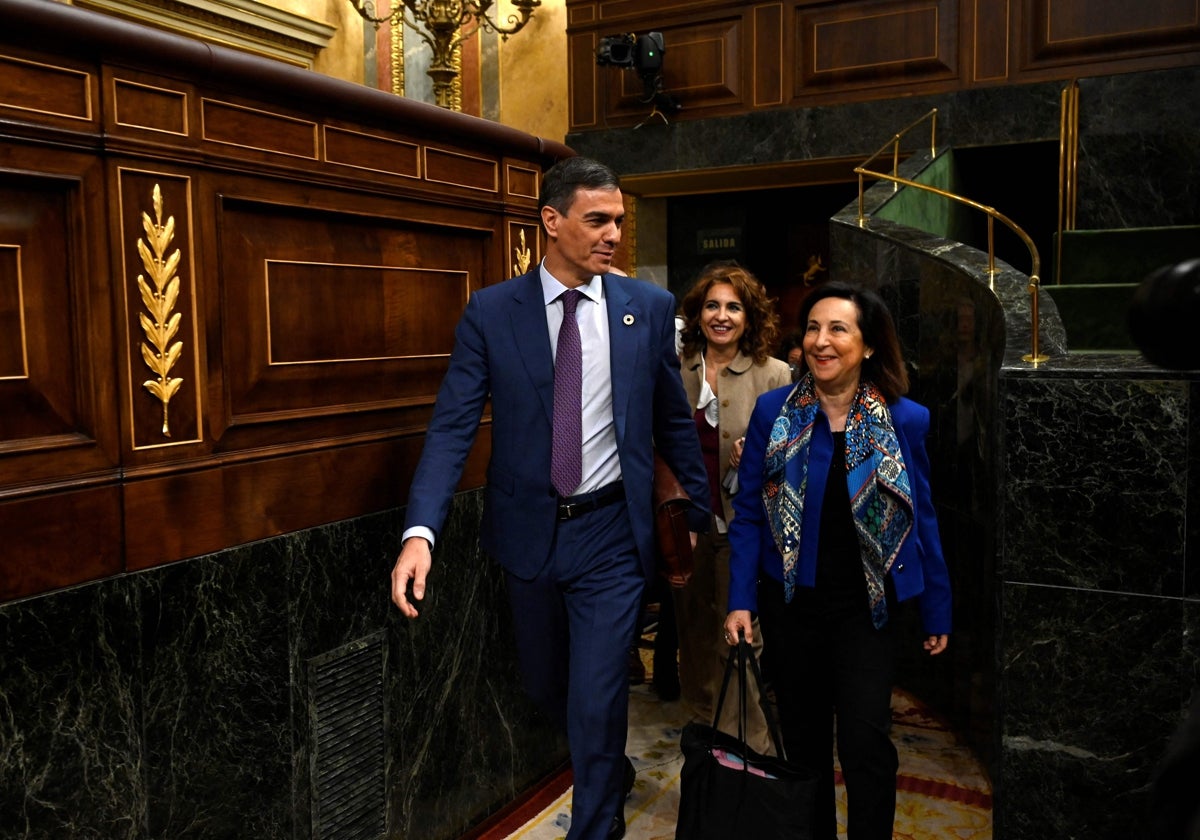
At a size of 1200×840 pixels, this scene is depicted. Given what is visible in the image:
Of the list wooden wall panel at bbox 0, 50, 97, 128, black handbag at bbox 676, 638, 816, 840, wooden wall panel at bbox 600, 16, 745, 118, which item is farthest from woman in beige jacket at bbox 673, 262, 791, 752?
wooden wall panel at bbox 600, 16, 745, 118

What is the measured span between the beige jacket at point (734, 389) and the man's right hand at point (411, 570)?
1421 millimetres

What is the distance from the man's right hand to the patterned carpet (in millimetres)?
1107

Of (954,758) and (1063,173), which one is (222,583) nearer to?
(954,758)

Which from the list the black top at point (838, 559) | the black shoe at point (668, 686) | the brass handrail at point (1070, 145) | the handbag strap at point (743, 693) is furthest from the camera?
the brass handrail at point (1070, 145)

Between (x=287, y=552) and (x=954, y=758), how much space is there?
238 cm

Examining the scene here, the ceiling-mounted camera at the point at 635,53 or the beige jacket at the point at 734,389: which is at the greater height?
the ceiling-mounted camera at the point at 635,53

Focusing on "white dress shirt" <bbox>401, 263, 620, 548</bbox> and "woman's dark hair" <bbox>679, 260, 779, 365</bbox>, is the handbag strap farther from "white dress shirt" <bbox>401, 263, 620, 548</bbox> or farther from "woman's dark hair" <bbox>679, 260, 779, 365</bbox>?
"woman's dark hair" <bbox>679, 260, 779, 365</bbox>

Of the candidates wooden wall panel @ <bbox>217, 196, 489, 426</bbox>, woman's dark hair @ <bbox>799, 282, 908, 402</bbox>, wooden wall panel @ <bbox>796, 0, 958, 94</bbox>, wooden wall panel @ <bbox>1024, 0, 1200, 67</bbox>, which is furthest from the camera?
wooden wall panel @ <bbox>796, 0, 958, 94</bbox>

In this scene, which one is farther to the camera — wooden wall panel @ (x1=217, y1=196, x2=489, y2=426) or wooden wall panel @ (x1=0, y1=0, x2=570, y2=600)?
wooden wall panel @ (x1=217, y1=196, x2=489, y2=426)

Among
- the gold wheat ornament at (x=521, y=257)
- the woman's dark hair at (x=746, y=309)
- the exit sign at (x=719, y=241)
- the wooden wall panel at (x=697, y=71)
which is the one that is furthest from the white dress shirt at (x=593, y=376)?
the exit sign at (x=719, y=241)

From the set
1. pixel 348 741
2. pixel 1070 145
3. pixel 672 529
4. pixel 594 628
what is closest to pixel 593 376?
pixel 672 529

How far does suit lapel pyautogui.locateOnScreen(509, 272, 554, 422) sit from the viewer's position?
2.40 meters

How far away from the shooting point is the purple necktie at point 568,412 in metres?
2.39

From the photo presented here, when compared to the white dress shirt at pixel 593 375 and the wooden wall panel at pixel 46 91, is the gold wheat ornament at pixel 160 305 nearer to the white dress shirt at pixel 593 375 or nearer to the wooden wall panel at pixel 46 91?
the wooden wall panel at pixel 46 91
